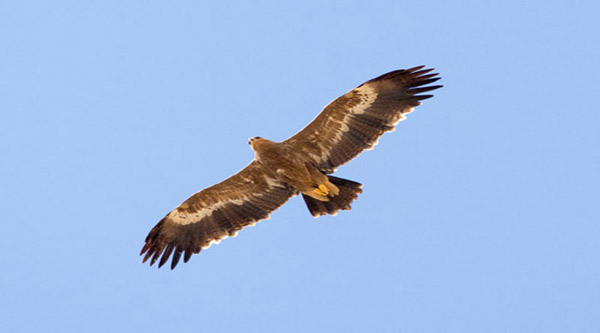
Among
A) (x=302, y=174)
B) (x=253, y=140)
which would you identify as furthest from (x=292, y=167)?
(x=253, y=140)

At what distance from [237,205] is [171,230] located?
1.37m

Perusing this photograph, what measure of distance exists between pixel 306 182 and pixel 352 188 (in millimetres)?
861

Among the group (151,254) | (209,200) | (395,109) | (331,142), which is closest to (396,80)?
(395,109)

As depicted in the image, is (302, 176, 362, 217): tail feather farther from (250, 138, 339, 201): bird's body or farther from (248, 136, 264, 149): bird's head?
(248, 136, 264, 149): bird's head

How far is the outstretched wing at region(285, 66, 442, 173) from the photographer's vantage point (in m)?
16.5

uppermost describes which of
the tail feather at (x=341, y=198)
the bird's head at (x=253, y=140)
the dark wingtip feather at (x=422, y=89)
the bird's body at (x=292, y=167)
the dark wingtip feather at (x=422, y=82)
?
the dark wingtip feather at (x=422, y=82)

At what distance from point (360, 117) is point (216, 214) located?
133 inches

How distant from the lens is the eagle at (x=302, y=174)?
1652 cm

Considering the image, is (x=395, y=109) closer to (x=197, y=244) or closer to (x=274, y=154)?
(x=274, y=154)

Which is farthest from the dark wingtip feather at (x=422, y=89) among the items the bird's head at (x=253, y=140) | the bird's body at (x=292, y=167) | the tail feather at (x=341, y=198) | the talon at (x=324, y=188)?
the bird's head at (x=253, y=140)

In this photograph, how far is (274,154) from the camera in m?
16.7

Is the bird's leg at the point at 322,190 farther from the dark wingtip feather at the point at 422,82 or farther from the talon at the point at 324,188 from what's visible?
the dark wingtip feather at the point at 422,82

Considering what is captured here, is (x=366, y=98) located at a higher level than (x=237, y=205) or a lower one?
higher

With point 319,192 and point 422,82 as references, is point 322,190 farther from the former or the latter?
point 422,82
